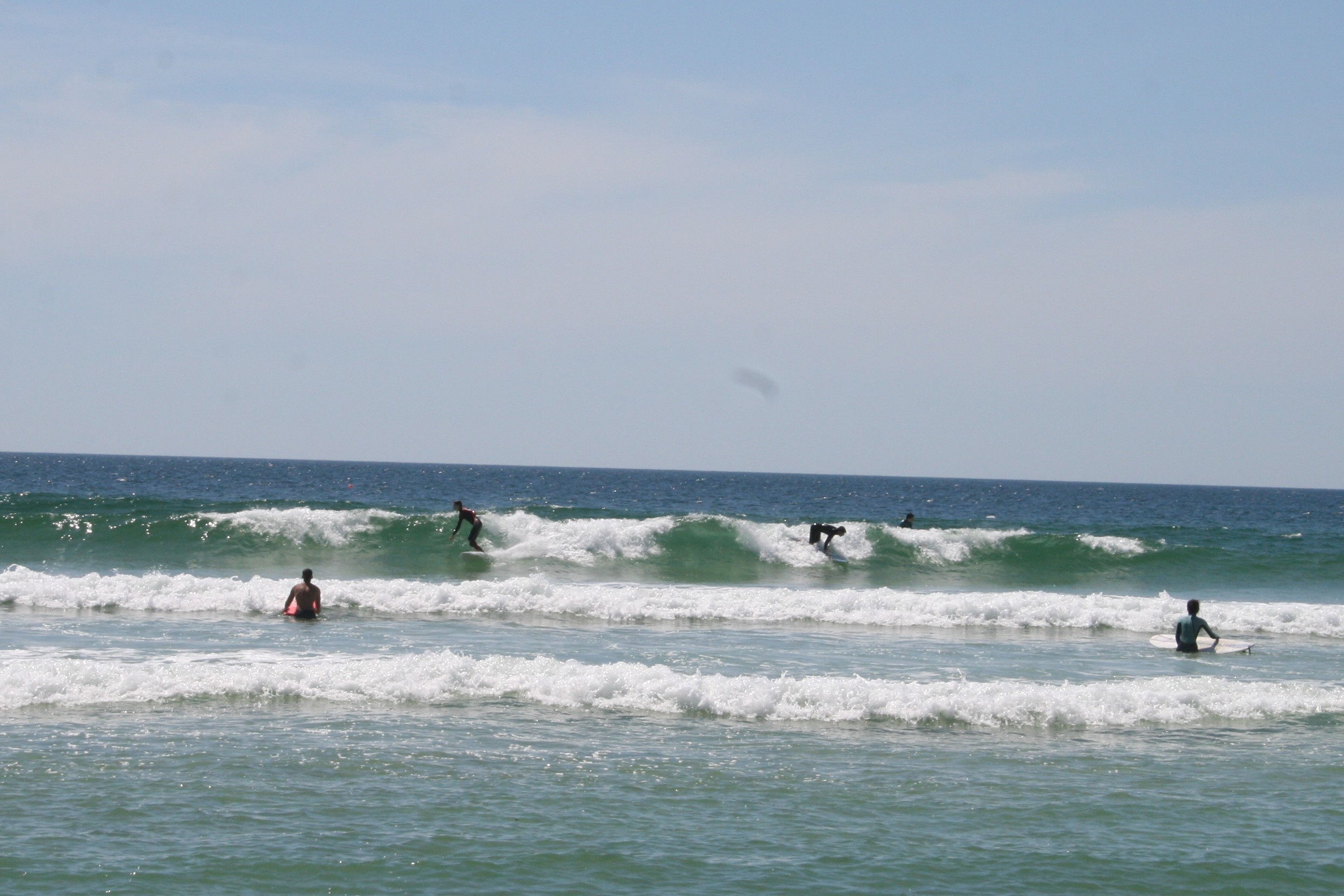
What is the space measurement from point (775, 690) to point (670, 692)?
1068mm

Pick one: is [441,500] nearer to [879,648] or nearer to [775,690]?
[879,648]

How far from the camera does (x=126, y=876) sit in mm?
6715

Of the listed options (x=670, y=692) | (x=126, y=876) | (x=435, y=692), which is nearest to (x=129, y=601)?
(x=435, y=692)

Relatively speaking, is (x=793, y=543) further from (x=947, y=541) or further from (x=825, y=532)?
(x=947, y=541)

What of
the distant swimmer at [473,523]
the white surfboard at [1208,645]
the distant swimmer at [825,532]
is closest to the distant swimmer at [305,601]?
the distant swimmer at [473,523]

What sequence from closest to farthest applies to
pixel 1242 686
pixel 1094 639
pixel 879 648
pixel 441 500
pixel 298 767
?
pixel 298 767
pixel 1242 686
pixel 879 648
pixel 1094 639
pixel 441 500

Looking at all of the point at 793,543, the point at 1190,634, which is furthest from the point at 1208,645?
the point at 793,543

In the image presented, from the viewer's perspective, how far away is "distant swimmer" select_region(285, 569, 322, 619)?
17.8 meters

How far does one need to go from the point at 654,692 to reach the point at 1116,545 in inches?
1007

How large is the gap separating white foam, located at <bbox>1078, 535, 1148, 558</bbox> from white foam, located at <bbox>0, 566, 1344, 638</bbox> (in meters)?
11.6

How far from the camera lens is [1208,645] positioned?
16.9 metres

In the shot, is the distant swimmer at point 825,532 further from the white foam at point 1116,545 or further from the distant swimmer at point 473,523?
the distant swimmer at point 473,523

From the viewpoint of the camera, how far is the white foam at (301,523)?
30.9 metres

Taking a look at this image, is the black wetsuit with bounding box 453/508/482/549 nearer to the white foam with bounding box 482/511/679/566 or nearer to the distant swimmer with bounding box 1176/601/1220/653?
the white foam with bounding box 482/511/679/566
